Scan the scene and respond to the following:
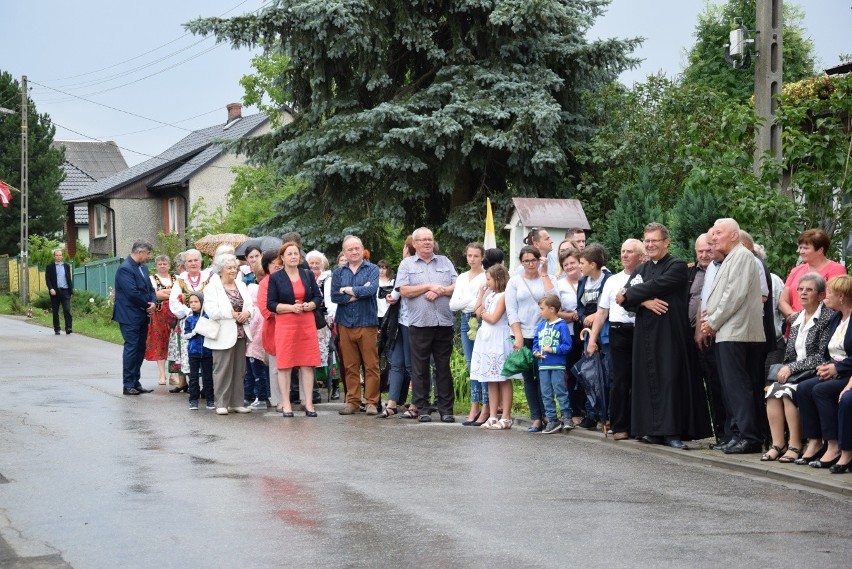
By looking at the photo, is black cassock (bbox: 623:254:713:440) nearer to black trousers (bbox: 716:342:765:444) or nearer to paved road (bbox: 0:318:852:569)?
paved road (bbox: 0:318:852:569)

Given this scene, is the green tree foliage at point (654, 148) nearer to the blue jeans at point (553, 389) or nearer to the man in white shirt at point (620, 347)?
the man in white shirt at point (620, 347)

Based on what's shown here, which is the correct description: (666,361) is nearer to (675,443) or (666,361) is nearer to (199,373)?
(675,443)

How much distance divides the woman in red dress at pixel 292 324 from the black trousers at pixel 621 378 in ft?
13.2

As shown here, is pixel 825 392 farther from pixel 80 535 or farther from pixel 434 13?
pixel 434 13

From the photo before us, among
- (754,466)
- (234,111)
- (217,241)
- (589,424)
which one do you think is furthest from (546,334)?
(234,111)

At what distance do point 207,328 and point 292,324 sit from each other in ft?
3.55

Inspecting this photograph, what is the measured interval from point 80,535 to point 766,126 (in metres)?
11.3

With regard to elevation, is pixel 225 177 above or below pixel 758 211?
above

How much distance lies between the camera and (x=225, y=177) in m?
60.5

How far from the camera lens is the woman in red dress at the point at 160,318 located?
61.5 feet

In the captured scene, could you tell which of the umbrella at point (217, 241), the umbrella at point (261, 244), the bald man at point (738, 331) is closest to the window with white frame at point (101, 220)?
the umbrella at point (217, 241)

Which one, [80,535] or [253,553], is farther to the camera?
[80,535]

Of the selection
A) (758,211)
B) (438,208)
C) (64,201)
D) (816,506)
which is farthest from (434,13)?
(64,201)

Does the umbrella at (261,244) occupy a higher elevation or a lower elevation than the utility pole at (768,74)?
lower
